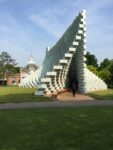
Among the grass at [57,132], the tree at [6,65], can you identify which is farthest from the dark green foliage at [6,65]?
the grass at [57,132]

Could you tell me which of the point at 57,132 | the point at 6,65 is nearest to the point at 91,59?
the point at 6,65

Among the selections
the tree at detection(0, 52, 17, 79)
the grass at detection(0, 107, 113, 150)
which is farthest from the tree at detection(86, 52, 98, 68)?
the grass at detection(0, 107, 113, 150)

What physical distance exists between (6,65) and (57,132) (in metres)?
97.5

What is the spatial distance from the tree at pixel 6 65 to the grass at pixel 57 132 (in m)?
92.6

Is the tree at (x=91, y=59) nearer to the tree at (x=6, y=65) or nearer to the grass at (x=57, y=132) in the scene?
the tree at (x=6, y=65)

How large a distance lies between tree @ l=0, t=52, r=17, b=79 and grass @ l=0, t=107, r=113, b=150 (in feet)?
304

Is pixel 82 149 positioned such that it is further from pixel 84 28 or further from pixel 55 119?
pixel 84 28

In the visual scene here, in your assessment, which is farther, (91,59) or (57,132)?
(91,59)

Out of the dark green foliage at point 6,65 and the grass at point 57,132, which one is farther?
the dark green foliage at point 6,65

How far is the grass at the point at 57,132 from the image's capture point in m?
9.21

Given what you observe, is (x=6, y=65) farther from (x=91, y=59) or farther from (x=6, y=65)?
(x=91, y=59)

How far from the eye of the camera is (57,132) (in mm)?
11023

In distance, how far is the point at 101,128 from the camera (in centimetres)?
1162

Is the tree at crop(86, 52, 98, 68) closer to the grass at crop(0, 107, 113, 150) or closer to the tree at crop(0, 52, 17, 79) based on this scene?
the tree at crop(0, 52, 17, 79)
